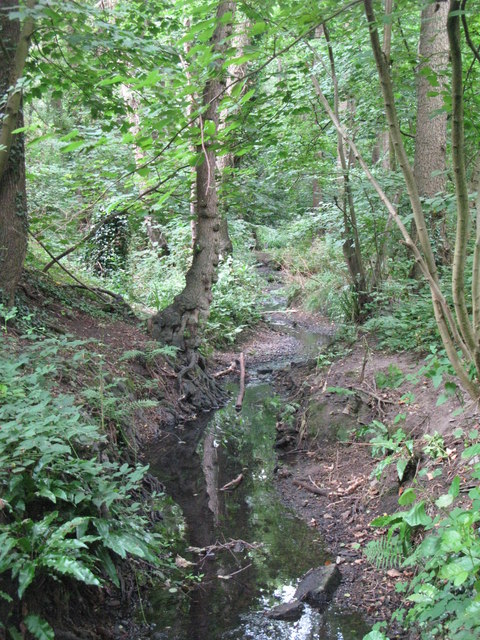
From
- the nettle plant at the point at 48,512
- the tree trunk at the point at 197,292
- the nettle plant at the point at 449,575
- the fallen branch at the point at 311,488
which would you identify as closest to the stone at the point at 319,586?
the nettle plant at the point at 449,575

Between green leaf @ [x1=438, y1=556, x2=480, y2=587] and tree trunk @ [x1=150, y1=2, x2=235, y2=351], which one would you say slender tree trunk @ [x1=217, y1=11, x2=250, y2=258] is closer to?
tree trunk @ [x1=150, y1=2, x2=235, y2=351]

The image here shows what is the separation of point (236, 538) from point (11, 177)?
4813 mm

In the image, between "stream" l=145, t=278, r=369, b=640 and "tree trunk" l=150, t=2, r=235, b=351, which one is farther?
"tree trunk" l=150, t=2, r=235, b=351

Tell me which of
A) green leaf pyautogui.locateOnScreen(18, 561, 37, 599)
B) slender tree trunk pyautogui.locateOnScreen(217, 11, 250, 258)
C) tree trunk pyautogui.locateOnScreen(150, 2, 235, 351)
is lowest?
green leaf pyautogui.locateOnScreen(18, 561, 37, 599)

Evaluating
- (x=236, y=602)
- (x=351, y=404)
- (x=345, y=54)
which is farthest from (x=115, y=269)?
(x=236, y=602)

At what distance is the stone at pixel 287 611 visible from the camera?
375 cm

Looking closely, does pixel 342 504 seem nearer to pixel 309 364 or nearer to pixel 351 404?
pixel 351 404

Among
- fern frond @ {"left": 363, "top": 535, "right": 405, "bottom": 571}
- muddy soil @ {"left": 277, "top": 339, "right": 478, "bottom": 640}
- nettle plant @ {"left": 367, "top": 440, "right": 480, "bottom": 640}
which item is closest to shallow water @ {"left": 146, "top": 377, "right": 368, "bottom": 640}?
muddy soil @ {"left": 277, "top": 339, "right": 478, "bottom": 640}

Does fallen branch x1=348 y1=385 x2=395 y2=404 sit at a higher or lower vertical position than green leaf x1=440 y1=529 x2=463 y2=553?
lower

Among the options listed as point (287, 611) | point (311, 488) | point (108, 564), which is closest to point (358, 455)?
point (311, 488)

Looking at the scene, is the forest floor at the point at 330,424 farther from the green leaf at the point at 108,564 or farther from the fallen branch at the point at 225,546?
the fallen branch at the point at 225,546

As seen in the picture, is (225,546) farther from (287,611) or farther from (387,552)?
(387,552)

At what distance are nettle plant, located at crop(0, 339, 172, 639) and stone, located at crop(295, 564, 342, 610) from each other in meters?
1.14

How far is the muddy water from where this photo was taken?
3.67 metres
